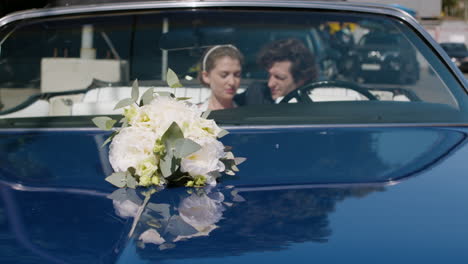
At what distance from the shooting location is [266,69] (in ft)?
9.71

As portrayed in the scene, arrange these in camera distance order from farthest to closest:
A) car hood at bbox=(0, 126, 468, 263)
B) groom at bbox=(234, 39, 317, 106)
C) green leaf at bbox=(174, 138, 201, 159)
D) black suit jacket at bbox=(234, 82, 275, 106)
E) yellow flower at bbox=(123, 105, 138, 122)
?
groom at bbox=(234, 39, 317, 106), black suit jacket at bbox=(234, 82, 275, 106), yellow flower at bbox=(123, 105, 138, 122), green leaf at bbox=(174, 138, 201, 159), car hood at bbox=(0, 126, 468, 263)

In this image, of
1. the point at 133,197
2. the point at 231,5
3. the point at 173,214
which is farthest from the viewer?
the point at 231,5

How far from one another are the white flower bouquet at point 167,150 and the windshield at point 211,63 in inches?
28.6

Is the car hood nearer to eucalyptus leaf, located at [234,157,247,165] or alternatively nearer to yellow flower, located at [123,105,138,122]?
eucalyptus leaf, located at [234,157,247,165]

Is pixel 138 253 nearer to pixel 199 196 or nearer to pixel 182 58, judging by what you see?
pixel 199 196

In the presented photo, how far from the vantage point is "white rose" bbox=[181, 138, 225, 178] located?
185 centimetres

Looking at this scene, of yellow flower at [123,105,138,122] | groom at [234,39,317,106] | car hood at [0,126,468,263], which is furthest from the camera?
groom at [234,39,317,106]

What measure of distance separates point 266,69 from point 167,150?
1.17 m

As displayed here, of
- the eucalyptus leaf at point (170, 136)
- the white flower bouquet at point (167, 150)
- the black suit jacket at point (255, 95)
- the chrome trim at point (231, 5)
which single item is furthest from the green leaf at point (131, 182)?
the chrome trim at point (231, 5)

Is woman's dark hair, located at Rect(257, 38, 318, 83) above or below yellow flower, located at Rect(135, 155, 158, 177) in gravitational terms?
above

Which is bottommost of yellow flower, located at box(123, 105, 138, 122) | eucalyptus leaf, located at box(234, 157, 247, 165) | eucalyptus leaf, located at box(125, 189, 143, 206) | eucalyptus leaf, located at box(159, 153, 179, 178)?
eucalyptus leaf, located at box(125, 189, 143, 206)

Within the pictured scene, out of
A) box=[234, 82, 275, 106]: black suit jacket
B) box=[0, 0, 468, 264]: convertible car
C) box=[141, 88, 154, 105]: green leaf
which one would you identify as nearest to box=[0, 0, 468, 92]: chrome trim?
box=[0, 0, 468, 264]: convertible car

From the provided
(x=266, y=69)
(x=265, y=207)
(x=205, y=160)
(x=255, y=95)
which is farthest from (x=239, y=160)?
(x=266, y=69)

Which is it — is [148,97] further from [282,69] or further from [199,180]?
[282,69]
